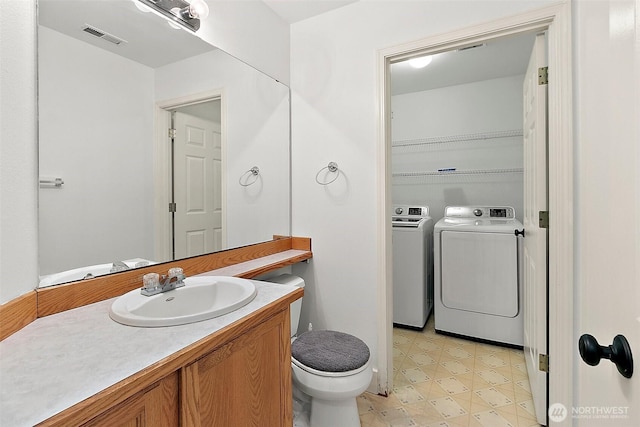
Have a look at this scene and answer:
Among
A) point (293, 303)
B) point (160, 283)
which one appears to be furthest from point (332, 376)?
point (160, 283)

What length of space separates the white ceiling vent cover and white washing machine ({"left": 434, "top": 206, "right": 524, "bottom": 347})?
2525 mm

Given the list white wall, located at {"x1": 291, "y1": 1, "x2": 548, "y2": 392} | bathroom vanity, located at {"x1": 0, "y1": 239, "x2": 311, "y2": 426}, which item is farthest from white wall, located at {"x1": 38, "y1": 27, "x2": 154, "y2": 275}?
white wall, located at {"x1": 291, "y1": 1, "x2": 548, "y2": 392}

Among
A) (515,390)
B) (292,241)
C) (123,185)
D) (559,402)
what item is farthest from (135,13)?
(515,390)

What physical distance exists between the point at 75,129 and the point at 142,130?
275 millimetres

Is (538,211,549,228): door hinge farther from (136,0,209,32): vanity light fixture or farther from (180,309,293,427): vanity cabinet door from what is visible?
(136,0,209,32): vanity light fixture

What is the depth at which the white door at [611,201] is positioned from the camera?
0.50 meters

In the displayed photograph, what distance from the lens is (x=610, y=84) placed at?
2.02ft

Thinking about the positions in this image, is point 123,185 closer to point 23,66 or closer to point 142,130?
point 142,130

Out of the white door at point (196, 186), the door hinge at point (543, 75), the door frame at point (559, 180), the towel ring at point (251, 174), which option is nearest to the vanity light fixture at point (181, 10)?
the white door at point (196, 186)

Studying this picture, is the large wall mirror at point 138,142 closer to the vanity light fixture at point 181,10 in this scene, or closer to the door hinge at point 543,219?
the vanity light fixture at point 181,10

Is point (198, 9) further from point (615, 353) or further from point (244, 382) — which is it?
point (615, 353)

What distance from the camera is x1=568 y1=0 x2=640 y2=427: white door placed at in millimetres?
498

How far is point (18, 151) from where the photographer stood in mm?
933

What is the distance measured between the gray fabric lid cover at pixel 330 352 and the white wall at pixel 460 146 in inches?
94.2
